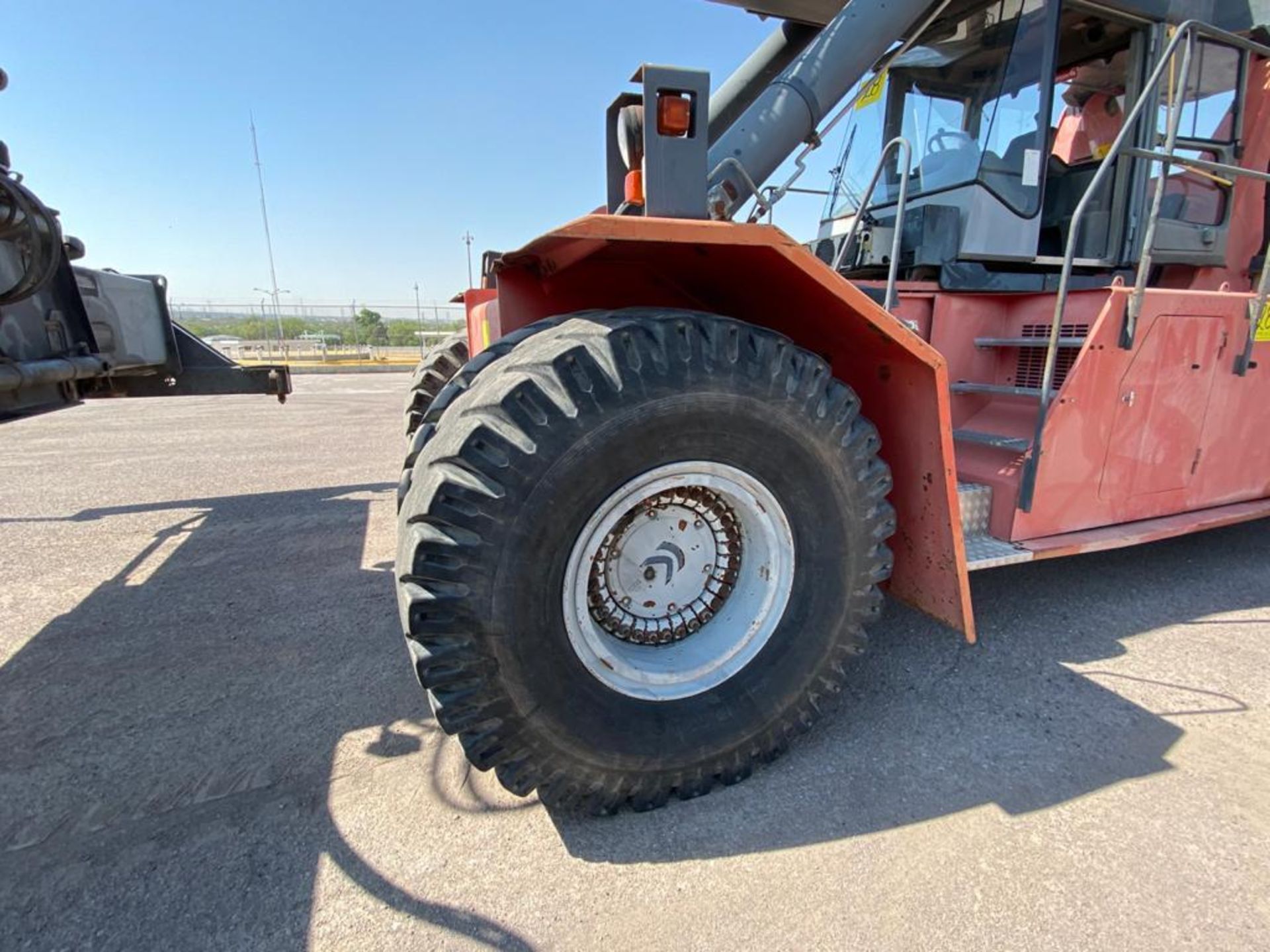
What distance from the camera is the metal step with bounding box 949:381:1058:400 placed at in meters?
2.85

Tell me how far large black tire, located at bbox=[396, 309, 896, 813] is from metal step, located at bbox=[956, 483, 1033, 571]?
35.1 inches

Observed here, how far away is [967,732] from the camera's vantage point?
93.6 inches

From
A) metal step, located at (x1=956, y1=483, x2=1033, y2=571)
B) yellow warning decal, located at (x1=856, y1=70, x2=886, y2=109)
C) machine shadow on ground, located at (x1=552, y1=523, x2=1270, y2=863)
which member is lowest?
machine shadow on ground, located at (x1=552, y1=523, x2=1270, y2=863)

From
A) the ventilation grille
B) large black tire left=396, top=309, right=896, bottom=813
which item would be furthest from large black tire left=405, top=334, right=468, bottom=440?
the ventilation grille

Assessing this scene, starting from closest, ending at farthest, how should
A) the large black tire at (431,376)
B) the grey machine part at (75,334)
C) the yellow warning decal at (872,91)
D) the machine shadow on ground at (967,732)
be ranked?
the machine shadow on ground at (967,732) → the grey machine part at (75,334) → the yellow warning decal at (872,91) → the large black tire at (431,376)

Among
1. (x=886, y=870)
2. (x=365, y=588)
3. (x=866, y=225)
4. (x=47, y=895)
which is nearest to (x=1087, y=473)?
(x=866, y=225)

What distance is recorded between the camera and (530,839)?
74.3 inches

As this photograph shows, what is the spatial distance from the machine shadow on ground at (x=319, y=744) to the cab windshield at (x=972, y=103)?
228cm

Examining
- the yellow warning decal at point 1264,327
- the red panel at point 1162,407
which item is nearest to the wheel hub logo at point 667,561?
the red panel at point 1162,407

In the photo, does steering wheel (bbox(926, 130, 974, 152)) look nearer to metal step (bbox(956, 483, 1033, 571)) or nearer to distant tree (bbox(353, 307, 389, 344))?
metal step (bbox(956, 483, 1033, 571))

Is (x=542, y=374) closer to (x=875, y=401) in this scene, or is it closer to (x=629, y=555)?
(x=629, y=555)

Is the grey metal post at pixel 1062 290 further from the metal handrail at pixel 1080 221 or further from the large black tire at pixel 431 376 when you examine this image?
the large black tire at pixel 431 376

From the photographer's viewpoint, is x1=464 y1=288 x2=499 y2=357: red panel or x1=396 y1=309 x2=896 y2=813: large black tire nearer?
x1=396 y1=309 x2=896 y2=813: large black tire

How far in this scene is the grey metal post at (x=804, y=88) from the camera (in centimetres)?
306
